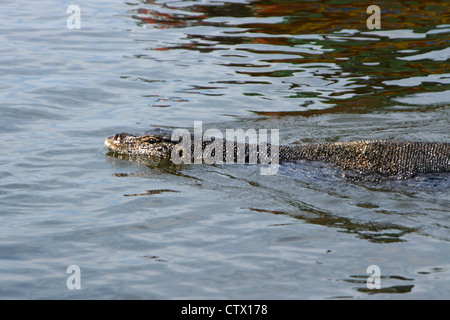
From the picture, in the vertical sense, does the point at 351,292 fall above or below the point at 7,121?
below

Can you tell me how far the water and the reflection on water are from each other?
0.22 ft

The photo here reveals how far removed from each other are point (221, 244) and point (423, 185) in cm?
289

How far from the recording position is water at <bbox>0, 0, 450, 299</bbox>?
20.2 ft

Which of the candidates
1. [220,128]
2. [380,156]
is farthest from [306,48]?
[380,156]

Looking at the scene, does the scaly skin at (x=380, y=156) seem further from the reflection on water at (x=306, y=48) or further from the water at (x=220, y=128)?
the reflection on water at (x=306, y=48)

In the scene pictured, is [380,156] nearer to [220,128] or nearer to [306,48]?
[220,128]

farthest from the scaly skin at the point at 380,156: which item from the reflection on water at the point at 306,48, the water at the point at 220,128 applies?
the reflection on water at the point at 306,48

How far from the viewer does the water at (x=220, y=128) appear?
20.2 ft

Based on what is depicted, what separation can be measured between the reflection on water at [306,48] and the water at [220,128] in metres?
0.07

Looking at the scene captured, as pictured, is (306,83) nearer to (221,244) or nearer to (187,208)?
(187,208)

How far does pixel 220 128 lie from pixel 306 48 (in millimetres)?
5491

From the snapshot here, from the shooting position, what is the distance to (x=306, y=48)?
15.6 meters
